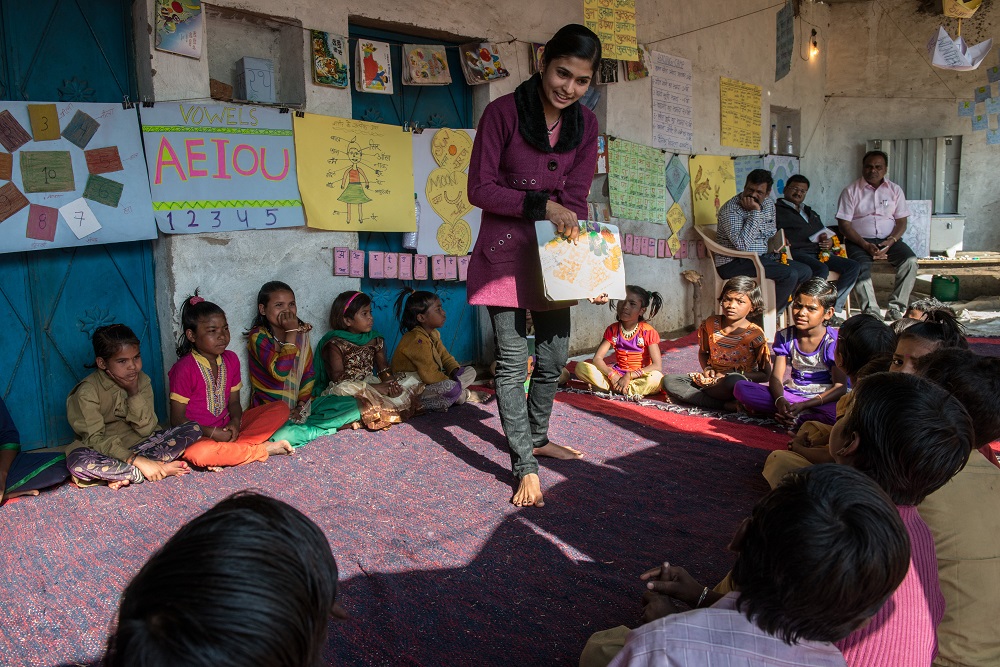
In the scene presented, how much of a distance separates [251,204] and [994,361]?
137 inches

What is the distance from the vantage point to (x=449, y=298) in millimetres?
5262

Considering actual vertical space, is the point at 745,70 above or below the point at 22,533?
above

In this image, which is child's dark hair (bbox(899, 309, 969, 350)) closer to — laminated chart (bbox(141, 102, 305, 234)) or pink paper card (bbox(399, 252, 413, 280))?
pink paper card (bbox(399, 252, 413, 280))

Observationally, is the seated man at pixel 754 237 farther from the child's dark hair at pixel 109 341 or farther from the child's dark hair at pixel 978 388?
the child's dark hair at pixel 109 341

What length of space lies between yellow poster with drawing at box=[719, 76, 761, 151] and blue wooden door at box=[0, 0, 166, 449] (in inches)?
213

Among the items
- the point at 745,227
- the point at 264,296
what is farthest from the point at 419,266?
the point at 745,227

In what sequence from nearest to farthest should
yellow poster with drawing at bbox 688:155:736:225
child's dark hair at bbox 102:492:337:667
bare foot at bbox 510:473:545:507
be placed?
child's dark hair at bbox 102:492:337:667 < bare foot at bbox 510:473:545:507 < yellow poster with drawing at bbox 688:155:736:225

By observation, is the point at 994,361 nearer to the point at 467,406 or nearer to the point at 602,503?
the point at 602,503

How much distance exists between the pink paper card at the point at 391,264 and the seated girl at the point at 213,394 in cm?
128

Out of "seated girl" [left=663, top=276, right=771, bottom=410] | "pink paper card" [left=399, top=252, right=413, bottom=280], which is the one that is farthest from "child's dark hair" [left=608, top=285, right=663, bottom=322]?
"pink paper card" [left=399, top=252, right=413, bottom=280]

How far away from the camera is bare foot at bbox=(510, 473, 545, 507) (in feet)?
9.27

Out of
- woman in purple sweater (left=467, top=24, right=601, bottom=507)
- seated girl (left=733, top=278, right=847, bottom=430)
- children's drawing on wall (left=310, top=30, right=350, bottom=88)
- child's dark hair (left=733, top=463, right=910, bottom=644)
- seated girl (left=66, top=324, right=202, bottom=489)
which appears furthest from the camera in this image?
children's drawing on wall (left=310, top=30, right=350, bottom=88)

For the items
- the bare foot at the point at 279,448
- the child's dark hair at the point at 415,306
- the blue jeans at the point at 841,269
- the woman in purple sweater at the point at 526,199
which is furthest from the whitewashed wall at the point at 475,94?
the woman in purple sweater at the point at 526,199

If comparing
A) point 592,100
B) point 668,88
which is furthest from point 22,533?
point 668,88
